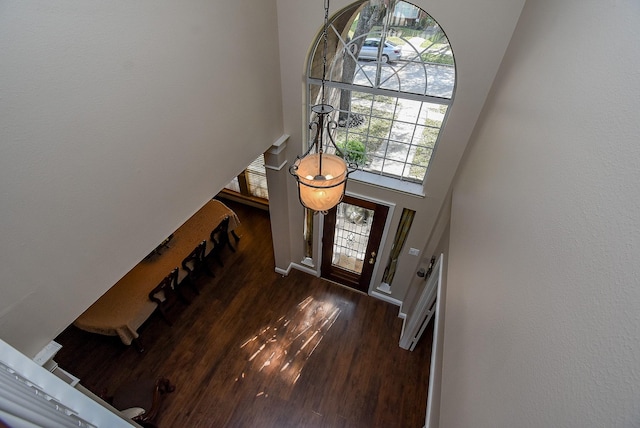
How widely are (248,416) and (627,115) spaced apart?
411cm

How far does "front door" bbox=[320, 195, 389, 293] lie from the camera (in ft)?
13.0

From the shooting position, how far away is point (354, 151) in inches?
139

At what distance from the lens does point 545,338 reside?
2.40 feet

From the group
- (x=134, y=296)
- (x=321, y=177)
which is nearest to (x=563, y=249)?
(x=321, y=177)

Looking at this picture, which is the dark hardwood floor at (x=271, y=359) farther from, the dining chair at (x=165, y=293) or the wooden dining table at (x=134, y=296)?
the wooden dining table at (x=134, y=296)

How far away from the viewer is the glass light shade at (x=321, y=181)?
6.53 feet

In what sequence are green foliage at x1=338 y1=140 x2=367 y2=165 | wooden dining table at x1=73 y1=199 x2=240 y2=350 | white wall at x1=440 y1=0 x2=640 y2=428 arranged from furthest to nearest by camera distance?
wooden dining table at x1=73 y1=199 x2=240 y2=350, green foliage at x1=338 y1=140 x2=367 y2=165, white wall at x1=440 y1=0 x2=640 y2=428

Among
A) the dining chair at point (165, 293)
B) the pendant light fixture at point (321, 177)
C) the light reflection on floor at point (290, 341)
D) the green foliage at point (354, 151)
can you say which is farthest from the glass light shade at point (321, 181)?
the dining chair at point (165, 293)

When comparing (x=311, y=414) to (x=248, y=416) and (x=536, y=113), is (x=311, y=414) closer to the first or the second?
(x=248, y=416)

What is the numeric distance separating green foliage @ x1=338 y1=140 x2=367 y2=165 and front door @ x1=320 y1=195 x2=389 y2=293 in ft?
1.65

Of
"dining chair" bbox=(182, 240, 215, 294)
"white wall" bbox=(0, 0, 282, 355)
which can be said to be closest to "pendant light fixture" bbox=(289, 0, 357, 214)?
"white wall" bbox=(0, 0, 282, 355)

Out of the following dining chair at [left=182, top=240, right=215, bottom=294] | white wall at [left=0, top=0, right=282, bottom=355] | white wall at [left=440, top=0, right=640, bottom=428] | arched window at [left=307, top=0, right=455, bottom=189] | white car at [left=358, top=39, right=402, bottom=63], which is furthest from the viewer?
dining chair at [left=182, top=240, right=215, bottom=294]

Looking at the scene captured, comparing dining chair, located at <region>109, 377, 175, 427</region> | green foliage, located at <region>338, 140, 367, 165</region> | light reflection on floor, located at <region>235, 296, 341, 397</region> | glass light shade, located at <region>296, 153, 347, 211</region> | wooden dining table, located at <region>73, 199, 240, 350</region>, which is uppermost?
glass light shade, located at <region>296, 153, 347, 211</region>

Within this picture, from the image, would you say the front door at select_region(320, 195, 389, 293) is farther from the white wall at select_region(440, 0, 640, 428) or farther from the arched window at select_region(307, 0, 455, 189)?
the white wall at select_region(440, 0, 640, 428)
